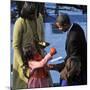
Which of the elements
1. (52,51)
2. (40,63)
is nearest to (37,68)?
(40,63)

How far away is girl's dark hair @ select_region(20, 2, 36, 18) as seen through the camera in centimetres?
140

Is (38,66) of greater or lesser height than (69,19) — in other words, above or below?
below

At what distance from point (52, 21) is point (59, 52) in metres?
0.22

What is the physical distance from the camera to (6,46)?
1.35 metres

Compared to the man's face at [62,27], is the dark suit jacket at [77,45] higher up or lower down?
lower down

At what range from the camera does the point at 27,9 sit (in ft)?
4.65

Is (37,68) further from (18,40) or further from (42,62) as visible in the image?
(18,40)

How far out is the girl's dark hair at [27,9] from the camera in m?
1.40

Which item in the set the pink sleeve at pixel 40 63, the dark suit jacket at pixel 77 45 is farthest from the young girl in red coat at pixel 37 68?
the dark suit jacket at pixel 77 45

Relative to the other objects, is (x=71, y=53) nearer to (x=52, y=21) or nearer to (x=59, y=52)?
(x=59, y=52)

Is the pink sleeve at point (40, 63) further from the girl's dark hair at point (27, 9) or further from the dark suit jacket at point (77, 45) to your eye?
the girl's dark hair at point (27, 9)

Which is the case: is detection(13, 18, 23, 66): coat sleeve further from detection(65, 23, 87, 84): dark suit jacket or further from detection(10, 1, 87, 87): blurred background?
detection(65, 23, 87, 84): dark suit jacket

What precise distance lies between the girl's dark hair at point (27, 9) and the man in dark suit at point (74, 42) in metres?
0.19

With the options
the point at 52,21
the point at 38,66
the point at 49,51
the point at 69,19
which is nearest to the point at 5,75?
the point at 38,66
